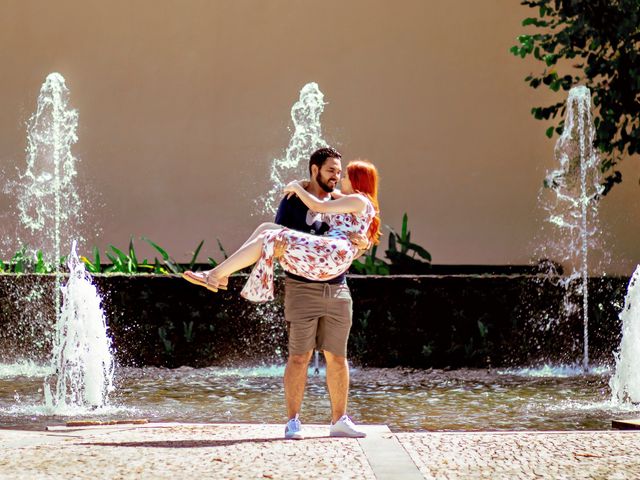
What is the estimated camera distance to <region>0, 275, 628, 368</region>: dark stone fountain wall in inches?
367

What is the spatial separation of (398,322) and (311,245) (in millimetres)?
3918

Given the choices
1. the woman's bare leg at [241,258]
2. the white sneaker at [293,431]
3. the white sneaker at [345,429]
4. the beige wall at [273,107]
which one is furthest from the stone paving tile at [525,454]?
the beige wall at [273,107]

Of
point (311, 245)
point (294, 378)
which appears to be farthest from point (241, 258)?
point (294, 378)

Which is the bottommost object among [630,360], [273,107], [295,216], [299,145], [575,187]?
[630,360]

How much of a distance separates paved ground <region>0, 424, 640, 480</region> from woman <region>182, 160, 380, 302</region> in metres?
0.72

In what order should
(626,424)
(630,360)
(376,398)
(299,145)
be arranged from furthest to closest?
(299,145) < (630,360) < (376,398) < (626,424)

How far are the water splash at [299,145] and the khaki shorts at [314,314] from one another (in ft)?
20.3

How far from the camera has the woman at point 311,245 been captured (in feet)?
18.1

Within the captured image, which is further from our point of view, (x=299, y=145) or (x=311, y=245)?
(x=299, y=145)

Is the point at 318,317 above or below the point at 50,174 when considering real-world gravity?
below

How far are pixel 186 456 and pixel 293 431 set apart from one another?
2.13 feet

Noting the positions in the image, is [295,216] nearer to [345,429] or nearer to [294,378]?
[294,378]

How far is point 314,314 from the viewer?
5.66 m

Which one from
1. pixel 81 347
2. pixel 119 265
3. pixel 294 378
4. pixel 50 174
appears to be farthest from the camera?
pixel 50 174
